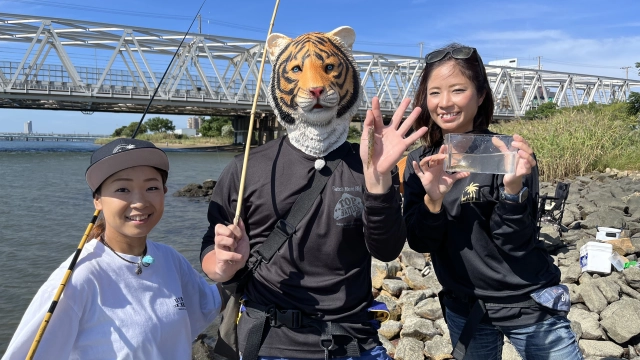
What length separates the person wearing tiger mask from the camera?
1.84 metres

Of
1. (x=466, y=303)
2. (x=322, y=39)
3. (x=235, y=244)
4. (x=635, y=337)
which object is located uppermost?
(x=322, y=39)

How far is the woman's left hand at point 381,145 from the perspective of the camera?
1.79 m

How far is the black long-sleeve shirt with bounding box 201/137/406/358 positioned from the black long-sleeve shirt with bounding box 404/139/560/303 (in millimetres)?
306

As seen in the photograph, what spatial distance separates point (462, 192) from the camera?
223 cm

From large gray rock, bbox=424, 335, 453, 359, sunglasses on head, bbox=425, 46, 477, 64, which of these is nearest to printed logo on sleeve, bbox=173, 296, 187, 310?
sunglasses on head, bbox=425, 46, 477, 64

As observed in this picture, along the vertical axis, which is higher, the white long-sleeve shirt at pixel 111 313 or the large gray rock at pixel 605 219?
the white long-sleeve shirt at pixel 111 313

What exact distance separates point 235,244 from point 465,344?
1.22 m

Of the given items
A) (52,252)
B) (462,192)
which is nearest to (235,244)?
(462,192)

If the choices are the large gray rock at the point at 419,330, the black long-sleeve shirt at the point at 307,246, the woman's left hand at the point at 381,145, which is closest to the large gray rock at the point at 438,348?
the large gray rock at the point at 419,330

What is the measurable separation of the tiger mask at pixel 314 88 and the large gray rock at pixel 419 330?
115 inches

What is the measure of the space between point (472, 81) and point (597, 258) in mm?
3837

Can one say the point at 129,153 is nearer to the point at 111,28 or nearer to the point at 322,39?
the point at 322,39

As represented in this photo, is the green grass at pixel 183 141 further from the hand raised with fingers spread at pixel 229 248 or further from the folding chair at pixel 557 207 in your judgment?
the hand raised with fingers spread at pixel 229 248

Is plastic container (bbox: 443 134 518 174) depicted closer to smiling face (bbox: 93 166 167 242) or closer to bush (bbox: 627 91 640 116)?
smiling face (bbox: 93 166 167 242)
